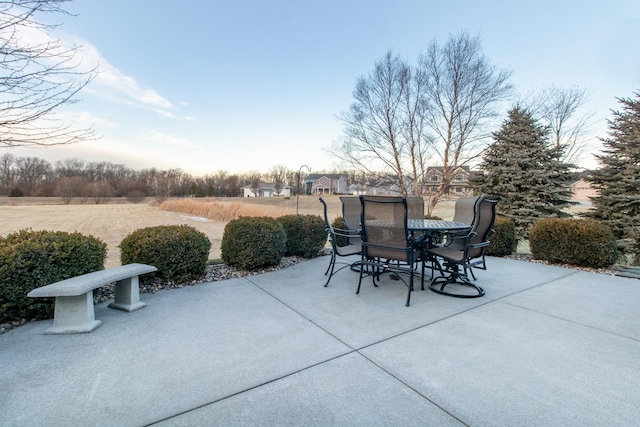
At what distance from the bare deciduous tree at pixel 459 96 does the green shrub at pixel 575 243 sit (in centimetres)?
586

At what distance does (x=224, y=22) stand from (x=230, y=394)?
8.19 m

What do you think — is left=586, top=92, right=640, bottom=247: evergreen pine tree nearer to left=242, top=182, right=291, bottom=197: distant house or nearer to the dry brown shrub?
the dry brown shrub

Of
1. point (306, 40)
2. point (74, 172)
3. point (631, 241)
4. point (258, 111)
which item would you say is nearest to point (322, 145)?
point (258, 111)

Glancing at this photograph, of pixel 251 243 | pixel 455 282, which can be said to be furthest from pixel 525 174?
pixel 251 243

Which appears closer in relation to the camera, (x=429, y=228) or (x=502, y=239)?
(x=429, y=228)

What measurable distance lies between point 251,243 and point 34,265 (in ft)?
6.92

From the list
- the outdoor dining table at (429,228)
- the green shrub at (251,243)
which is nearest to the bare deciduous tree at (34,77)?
the green shrub at (251,243)

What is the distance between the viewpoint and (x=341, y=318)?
8.50 feet

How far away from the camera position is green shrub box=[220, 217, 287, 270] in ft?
13.1

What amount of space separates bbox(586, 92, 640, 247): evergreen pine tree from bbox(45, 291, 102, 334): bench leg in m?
9.97

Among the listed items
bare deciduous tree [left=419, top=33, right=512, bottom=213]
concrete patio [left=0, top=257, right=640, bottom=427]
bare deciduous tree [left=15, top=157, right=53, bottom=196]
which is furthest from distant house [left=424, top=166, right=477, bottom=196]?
bare deciduous tree [left=15, top=157, right=53, bottom=196]

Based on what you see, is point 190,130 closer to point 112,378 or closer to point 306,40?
point 306,40

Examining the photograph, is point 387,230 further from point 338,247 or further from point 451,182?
point 451,182

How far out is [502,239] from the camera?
5293 mm
